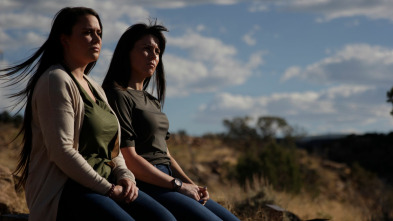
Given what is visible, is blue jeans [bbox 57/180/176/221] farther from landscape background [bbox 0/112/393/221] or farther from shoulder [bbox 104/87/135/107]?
landscape background [bbox 0/112/393/221]

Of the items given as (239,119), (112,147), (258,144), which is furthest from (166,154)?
(239,119)

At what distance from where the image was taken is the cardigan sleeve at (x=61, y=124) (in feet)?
9.64

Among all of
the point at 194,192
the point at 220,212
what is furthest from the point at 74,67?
the point at 220,212

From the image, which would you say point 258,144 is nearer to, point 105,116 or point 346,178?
point 346,178

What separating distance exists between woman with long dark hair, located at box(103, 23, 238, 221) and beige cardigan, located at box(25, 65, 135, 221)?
55 cm

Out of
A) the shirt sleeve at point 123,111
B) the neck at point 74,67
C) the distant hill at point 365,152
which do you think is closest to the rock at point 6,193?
the shirt sleeve at point 123,111

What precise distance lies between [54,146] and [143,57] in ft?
4.12

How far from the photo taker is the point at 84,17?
10.6 feet

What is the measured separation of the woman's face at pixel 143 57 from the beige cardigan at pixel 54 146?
922 mm

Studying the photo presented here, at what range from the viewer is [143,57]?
13.0 ft

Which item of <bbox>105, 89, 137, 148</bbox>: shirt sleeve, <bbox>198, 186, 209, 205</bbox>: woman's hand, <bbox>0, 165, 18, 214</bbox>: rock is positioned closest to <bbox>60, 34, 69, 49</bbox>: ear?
<bbox>105, 89, 137, 148</bbox>: shirt sleeve

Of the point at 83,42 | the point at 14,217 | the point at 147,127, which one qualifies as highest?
the point at 83,42

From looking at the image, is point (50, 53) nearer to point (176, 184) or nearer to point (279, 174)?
point (176, 184)

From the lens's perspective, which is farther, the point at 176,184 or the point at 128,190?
the point at 176,184
